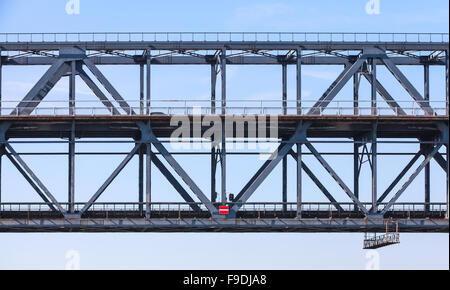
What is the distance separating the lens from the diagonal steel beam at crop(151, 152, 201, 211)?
3733 inches

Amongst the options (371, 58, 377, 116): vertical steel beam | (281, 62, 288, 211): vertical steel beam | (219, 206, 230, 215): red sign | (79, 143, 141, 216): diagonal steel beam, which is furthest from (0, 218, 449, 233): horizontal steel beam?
(371, 58, 377, 116): vertical steel beam

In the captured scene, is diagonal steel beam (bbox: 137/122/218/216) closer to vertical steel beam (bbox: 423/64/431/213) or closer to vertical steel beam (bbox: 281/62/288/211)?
vertical steel beam (bbox: 281/62/288/211)

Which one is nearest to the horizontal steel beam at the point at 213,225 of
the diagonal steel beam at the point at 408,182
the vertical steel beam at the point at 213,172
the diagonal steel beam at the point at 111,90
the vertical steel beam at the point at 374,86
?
the diagonal steel beam at the point at 408,182

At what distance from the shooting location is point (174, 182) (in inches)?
3750

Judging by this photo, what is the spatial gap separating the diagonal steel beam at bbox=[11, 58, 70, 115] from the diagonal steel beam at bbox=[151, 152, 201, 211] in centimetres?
918

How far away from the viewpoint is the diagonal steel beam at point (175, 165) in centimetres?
9362

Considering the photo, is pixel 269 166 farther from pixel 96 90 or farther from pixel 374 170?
pixel 96 90

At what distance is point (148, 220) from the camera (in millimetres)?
93438

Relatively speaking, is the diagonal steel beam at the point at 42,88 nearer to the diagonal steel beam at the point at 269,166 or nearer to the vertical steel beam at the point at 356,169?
the diagonal steel beam at the point at 269,166

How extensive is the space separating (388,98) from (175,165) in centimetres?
1725

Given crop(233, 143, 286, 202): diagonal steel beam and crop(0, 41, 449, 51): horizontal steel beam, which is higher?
crop(0, 41, 449, 51): horizontal steel beam

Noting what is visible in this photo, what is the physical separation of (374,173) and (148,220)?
1619cm

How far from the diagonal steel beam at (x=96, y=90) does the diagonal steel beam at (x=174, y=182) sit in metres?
4.40
